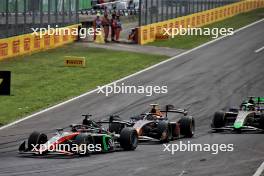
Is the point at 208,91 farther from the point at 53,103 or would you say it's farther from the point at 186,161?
the point at 186,161

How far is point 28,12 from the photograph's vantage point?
152ft

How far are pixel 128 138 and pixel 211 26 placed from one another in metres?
43.2

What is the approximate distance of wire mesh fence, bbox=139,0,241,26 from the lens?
177ft

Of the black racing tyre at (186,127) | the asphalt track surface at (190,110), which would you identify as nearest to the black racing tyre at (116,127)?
the asphalt track surface at (190,110)

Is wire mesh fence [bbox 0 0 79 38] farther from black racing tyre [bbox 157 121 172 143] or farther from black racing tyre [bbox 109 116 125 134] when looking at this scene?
black racing tyre [bbox 157 121 172 143]

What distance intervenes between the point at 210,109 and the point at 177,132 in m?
7.32

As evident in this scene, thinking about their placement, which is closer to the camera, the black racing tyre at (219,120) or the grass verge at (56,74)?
the black racing tyre at (219,120)

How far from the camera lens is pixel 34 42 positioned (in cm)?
4628

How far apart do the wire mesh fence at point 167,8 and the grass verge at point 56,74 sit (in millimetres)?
6455

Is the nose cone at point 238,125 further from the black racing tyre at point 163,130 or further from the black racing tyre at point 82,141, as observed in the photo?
the black racing tyre at point 82,141

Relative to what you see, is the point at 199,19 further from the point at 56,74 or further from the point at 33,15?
the point at 56,74

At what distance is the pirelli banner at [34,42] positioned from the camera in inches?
1695

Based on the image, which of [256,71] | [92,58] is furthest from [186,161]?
[92,58]

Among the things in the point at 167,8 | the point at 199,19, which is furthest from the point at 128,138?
the point at 199,19
